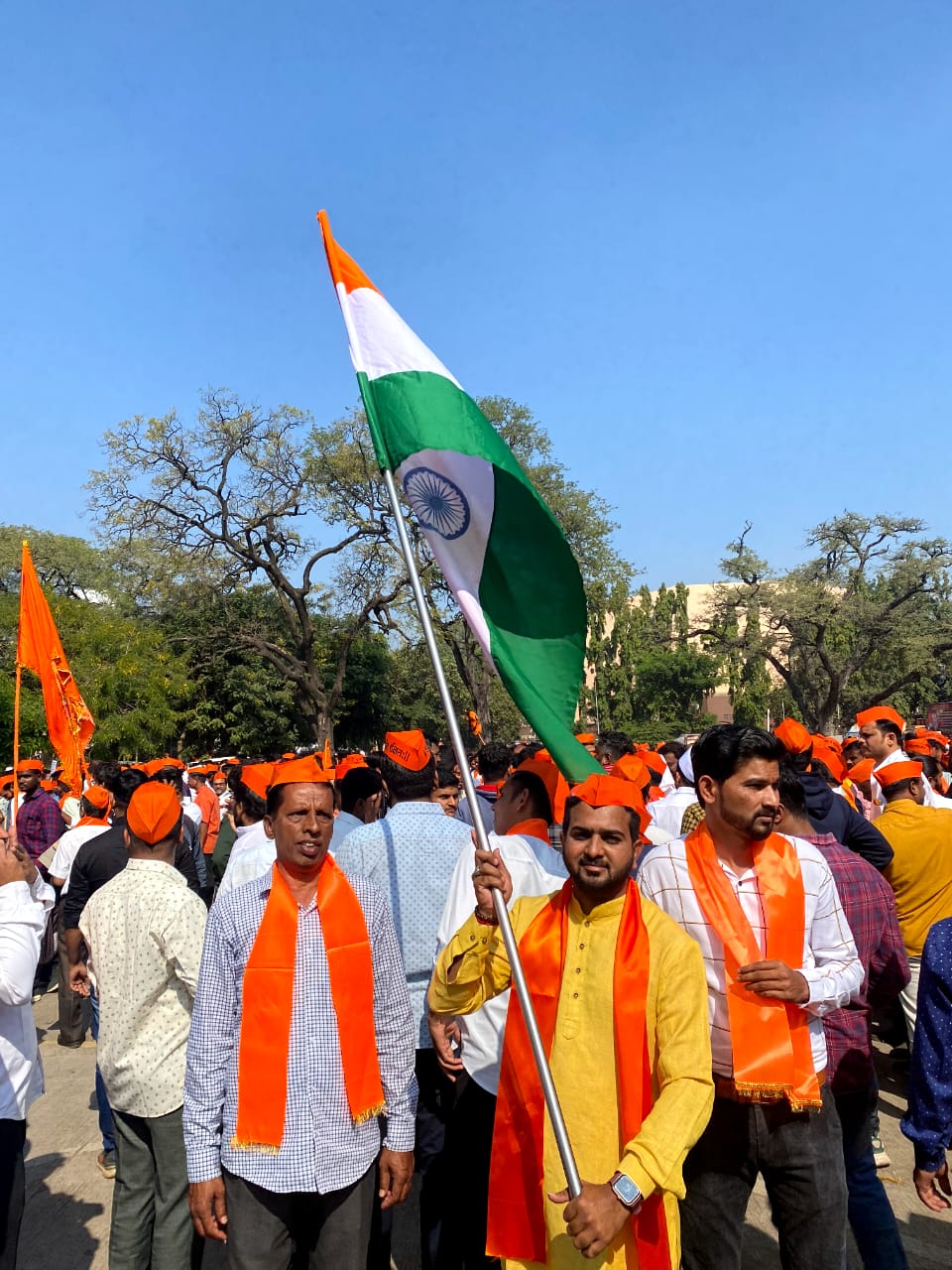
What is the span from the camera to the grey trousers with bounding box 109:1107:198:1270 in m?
3.48

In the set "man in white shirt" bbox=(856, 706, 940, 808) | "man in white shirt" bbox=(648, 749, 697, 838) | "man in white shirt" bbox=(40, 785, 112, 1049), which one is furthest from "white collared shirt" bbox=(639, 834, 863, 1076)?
"man in white shirt" bbox=(40, 785, 112, 1049)

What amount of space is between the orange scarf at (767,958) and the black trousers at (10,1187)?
2.31 m

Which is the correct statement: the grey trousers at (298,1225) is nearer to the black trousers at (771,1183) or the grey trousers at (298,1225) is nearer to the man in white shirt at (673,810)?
the black trousers at (771,1183)

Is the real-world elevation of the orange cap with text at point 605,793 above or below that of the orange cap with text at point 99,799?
above

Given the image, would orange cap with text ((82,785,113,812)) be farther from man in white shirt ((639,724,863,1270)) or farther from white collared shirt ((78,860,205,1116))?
man in white shirt ((639,724,863,1270))

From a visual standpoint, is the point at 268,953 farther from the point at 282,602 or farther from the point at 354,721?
the point at 354,721

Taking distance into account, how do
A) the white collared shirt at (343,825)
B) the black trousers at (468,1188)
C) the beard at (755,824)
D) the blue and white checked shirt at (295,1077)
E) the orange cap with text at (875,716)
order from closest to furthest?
the blue and white checked shirt at (295,1077) < the beard at (755,824) < the black trousers at (468,1188) < the white collared shirt at (343,825) < the orange cap with text at (875,716)

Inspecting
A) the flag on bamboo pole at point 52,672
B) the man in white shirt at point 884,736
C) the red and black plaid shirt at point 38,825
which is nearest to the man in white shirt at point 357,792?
the man in white shirt at point 884,736

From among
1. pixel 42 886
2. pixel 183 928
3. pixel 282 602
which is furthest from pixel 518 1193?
pixel 282 602

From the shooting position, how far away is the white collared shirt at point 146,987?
3.45 metres

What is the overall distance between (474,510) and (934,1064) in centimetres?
214

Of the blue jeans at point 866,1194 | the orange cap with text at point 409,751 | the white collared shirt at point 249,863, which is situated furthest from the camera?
the white collared shirt at point 249,863

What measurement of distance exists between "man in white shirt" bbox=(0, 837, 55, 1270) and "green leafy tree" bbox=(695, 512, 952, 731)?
115 feet

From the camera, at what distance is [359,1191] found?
2885mm
